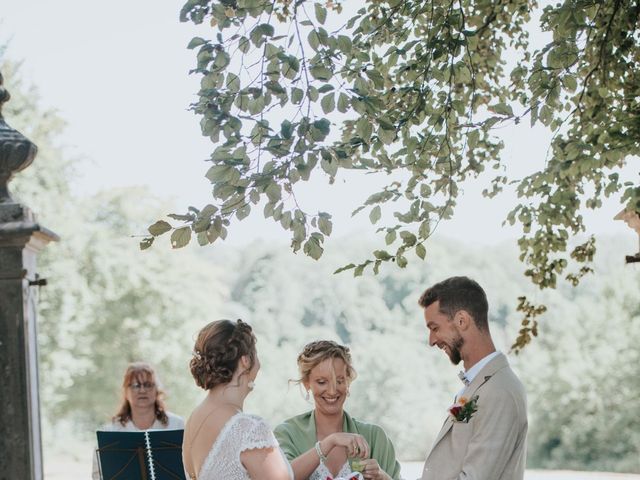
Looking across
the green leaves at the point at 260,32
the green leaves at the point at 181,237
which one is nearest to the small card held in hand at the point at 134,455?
the green leaves at the point at 181,237

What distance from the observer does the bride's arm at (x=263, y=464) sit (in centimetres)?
357

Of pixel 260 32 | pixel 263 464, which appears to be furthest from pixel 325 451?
pixel 260 32

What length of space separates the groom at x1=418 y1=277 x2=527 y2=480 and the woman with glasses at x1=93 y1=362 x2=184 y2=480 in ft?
10.9

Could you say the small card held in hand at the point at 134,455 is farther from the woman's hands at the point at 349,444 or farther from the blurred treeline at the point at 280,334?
the blurred treeline at the point at 280,334

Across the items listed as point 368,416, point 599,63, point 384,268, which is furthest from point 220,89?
point 384,268

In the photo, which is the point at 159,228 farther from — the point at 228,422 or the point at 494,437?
the point at 494,437

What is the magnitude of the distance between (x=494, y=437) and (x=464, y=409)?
145mm

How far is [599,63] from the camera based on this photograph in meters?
4.75

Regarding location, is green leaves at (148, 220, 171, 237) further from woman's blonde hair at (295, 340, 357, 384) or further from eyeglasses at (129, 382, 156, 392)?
eyeglasses at (129, 382, 156, 392)

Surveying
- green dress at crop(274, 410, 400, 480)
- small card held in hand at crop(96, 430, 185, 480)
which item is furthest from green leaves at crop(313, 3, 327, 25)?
small card held in hand at crop(96, 430, 185, 480)

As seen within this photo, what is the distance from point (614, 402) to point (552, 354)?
1.83 m

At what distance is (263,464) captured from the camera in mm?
3582

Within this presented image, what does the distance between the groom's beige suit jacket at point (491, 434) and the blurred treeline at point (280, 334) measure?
19.9 metres

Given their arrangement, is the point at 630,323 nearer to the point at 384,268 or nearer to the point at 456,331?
the point at 384,268
